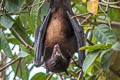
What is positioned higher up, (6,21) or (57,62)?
(6,21)

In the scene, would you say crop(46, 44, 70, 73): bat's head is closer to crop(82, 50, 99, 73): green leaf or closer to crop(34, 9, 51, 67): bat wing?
crop(34, 9, 51, 67): bat wing

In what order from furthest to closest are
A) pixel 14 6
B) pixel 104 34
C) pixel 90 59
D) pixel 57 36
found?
pixel 57 36
pixel 14 6
pixel 104 34
pixel 90 59

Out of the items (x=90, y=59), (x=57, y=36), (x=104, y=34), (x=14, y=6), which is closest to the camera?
(x=90, y=59)

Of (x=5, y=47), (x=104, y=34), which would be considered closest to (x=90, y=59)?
(x=104, y=34)

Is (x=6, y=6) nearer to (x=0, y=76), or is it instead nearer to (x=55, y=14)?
(x=55, y=14)

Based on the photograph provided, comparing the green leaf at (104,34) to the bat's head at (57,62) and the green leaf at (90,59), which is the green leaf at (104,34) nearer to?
the green leaf at (90,59)

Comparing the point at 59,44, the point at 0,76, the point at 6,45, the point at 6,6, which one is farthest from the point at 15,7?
the point at 0,76

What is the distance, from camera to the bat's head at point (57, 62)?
2726 mm

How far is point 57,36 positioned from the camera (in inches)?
113

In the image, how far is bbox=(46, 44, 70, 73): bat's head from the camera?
273cm

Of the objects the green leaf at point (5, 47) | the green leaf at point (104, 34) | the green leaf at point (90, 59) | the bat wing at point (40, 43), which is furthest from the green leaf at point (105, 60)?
the green leaf at point (5, 47)

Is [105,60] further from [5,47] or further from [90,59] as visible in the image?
[5,47]

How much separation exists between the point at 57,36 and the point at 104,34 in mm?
592

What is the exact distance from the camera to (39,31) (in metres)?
2.89
